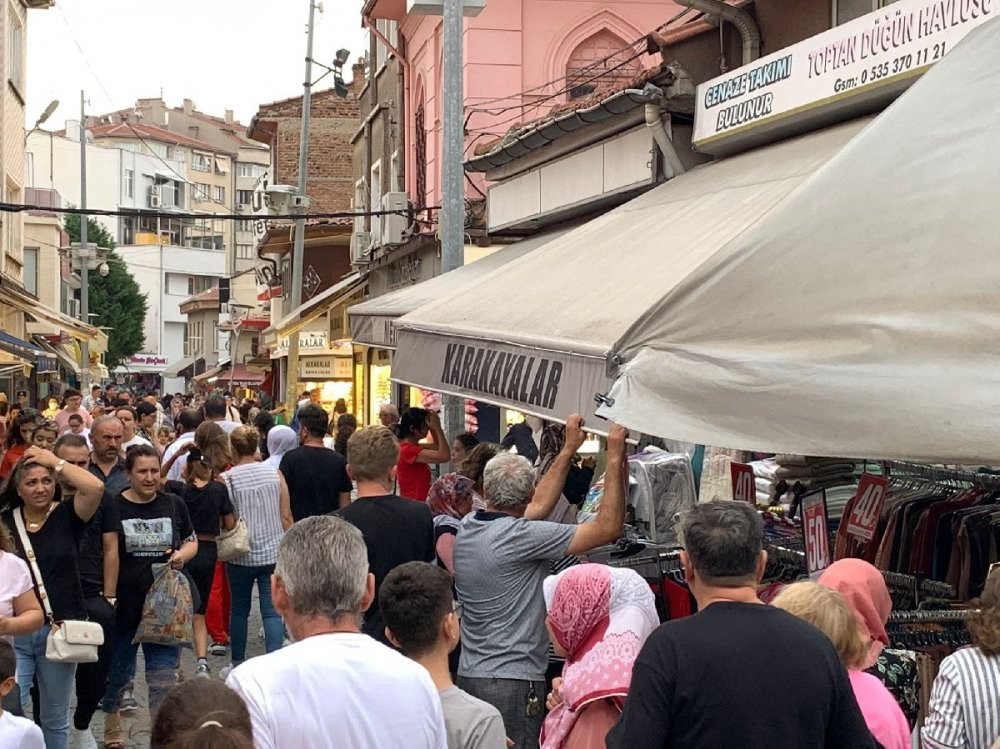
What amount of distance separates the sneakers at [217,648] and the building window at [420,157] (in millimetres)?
13801

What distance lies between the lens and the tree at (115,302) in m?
86.9

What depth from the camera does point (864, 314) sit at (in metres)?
3.64

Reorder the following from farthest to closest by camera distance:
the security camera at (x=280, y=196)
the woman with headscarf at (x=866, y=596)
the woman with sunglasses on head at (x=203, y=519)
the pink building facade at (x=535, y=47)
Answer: the security camera at (x=280, y=196) < the pink building facade at (x=535, y=47) < the woman with sunglasses on head at (x=203, y=519) < the woman with headscarf at (x=866, y=596)

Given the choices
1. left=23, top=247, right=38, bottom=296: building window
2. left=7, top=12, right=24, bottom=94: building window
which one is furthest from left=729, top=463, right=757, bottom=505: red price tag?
left=23, top=247, right=38, bottom=296: building window

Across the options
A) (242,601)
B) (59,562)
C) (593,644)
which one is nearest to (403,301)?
(242,601)

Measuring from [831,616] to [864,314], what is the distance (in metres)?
1.06

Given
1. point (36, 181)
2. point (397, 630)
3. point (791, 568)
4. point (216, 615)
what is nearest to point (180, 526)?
point (216, 615)

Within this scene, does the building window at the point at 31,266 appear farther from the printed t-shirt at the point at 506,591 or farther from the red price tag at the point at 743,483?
the printed t-shirt at the point at 506,591

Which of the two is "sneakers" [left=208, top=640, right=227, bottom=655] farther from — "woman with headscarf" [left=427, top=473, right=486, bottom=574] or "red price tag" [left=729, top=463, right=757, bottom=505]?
"red price tag" [left=729, top=463, right=757, bottom=505]

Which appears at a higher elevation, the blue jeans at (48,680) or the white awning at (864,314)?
the white awning at (864,314)

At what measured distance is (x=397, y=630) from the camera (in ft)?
14.5

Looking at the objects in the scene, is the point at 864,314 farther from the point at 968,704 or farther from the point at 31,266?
the point at 31,266

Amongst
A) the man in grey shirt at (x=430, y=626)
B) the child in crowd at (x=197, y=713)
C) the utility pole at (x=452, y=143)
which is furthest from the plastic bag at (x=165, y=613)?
the child in crowd at (x=197, y=713)

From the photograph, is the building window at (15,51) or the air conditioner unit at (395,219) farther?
the building window at (15,51)
